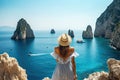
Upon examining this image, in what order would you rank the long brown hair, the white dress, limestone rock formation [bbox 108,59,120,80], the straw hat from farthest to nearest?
limestone rock formation [bbox 108,59,120,80] → the white dress → the long brown hair → the straw hat

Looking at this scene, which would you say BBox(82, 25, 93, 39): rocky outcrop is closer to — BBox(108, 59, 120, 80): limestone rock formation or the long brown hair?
BBox(108, 59, 120, 80): limestone rock formation

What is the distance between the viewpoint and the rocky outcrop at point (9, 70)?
42.8 ft

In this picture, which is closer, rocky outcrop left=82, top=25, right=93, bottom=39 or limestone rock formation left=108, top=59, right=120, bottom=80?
limestone rock formation left=108, top=59, right=120, bottom=80

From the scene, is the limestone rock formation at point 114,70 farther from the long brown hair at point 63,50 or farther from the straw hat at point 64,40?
the straw hat at point 64,40

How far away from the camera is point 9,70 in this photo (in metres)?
13.3

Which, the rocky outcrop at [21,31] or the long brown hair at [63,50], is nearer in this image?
the long brown hair at [63,50]

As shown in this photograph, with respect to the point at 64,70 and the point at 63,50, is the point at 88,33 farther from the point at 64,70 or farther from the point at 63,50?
the point at 63,50

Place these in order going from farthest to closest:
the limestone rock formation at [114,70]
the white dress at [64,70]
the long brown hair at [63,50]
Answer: the limestone rock formation at [114,70]
the white dress at [64,70]
the long brown hair at [63,50]

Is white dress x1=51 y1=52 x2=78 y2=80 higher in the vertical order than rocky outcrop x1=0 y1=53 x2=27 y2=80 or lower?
higher

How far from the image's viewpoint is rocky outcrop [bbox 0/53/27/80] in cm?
1305

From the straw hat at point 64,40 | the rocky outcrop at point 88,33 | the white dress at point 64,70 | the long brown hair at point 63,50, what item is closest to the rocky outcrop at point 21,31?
the rocky outcrop at point 88,33

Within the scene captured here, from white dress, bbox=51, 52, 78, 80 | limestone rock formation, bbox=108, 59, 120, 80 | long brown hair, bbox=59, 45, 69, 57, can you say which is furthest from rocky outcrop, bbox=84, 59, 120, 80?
long brown hair, bbox=59, 45, 69, 57

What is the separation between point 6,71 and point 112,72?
5656 mm

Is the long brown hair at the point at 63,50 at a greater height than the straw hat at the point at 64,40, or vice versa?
the straw hat at the point at 64,40
